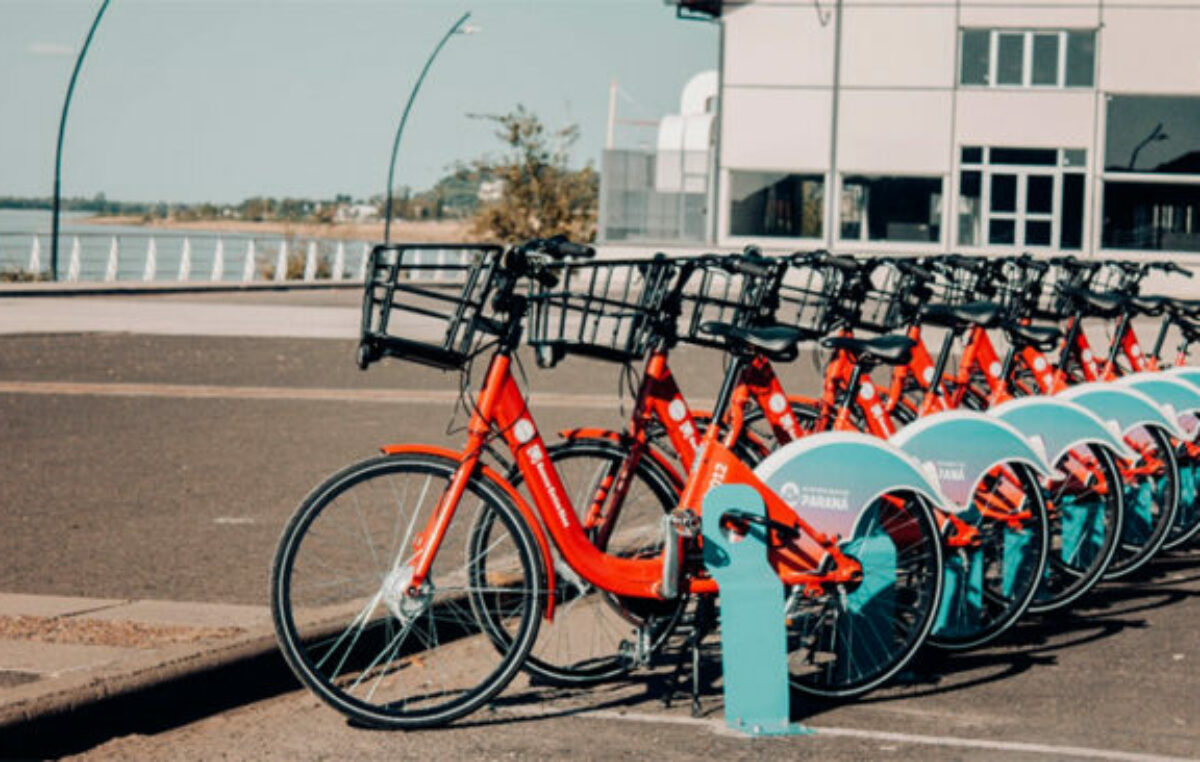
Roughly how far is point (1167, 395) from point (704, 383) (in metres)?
8.21

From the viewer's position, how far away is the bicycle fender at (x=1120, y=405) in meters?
Result: 7.56

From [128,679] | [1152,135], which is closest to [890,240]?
[1152,135]

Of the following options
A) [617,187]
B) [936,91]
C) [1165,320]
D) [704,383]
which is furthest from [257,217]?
[1165,320]

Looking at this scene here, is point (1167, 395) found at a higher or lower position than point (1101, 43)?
lower

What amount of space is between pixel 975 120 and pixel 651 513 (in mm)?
36321

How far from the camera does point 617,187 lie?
144ft

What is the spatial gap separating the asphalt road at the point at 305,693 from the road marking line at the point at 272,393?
243mm

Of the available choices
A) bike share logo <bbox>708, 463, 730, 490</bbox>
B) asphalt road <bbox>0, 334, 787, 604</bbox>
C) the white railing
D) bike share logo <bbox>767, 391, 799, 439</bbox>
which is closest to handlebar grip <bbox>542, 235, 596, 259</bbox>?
bike share logo <bbox>708, 463, 730, 490</bbox>

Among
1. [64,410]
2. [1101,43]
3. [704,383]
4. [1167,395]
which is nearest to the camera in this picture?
[1167,395]

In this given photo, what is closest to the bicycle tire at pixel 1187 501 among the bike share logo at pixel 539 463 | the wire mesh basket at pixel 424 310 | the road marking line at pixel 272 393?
the bike share logo at pixel 539 463

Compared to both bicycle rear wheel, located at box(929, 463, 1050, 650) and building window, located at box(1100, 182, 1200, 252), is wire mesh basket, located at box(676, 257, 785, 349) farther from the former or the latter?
building window, located at box(1100, 182, 1200, 252)

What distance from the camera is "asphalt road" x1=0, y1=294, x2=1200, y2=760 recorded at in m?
5.24

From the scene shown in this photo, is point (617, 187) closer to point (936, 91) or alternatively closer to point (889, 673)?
point (936, 91)

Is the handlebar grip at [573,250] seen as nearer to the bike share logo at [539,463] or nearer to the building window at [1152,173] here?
the bike share logo at [539,463]
